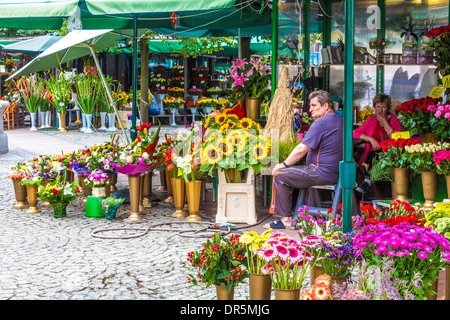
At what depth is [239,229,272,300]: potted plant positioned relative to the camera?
3660 mm

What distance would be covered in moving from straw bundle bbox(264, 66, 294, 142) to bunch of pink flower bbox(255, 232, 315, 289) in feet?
12.5

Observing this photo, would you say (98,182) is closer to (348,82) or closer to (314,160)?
(314,160)

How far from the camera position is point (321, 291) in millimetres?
3273

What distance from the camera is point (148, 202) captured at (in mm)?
8141

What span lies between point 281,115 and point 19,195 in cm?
328

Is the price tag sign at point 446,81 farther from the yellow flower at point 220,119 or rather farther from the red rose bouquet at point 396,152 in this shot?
the yellow flower at point 220,119

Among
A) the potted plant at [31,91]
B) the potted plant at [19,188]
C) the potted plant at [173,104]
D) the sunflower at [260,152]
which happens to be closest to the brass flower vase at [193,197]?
the sunflower at [260,152]

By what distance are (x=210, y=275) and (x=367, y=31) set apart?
6849 mm

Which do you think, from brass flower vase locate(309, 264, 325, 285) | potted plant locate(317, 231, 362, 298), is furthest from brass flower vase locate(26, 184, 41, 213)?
potted plant locate(317, 231, 362, 298)

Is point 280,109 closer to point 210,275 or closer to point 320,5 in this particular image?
point 320,5

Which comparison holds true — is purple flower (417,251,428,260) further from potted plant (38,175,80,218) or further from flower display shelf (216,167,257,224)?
potted plant (38,175,80,218)

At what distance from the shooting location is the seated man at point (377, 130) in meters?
7.73

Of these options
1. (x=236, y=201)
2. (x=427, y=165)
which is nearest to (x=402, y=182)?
(x=427, y=165)

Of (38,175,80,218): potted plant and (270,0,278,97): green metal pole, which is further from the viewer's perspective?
(270,0,278,97): green metal pole
